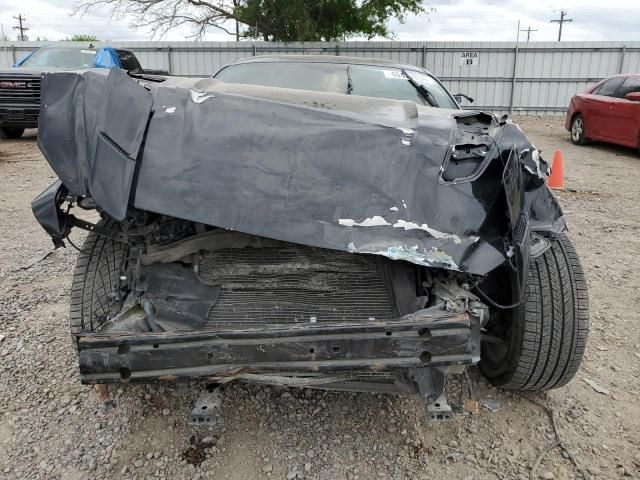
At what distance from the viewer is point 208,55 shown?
16.3m

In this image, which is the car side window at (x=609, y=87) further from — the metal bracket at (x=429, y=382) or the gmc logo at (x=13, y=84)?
the gmc logo at (x=13, y=84)

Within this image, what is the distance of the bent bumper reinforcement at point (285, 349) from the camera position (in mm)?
1685

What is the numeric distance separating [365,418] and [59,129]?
1729 millimetres

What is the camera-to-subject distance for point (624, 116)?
8.85 m

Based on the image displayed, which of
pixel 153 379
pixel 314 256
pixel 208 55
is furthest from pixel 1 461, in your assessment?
pixel 208 55

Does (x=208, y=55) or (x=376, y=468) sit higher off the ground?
(x=208, y=55)

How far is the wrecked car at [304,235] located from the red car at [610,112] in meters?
7.86

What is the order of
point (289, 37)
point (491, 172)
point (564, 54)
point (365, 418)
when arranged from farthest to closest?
point (289, 37), point (564, 54), point (365, 418), point (491, 172)

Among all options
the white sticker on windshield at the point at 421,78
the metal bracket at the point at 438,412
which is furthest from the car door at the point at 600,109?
the metal bracket at the point at 438,412

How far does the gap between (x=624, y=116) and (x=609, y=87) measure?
0.91 m

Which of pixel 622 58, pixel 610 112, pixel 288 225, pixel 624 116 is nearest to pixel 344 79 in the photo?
pixel 288 225

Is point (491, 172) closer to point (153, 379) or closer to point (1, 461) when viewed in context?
point (153, 379)

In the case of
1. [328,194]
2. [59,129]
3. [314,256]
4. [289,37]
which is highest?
[289,37]

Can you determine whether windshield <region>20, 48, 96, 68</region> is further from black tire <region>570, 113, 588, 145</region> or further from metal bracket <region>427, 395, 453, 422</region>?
metal bracket <region>427, 395, 453, 422</region>
